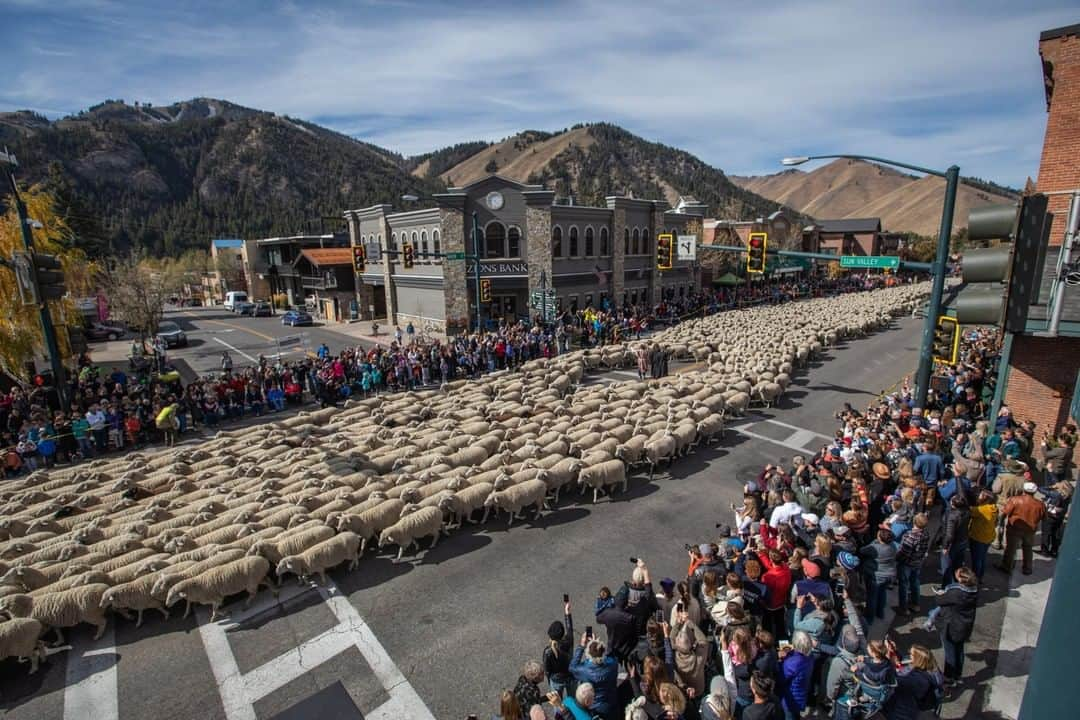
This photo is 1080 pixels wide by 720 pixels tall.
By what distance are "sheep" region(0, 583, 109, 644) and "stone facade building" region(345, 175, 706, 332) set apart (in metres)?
24.3

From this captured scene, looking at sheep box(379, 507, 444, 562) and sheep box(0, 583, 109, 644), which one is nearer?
sheep box(0, 583, 109, 644)

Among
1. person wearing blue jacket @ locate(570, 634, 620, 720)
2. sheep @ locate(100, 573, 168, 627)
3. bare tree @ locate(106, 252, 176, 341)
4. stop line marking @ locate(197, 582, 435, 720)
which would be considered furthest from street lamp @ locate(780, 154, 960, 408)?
bare tree @ locate(106, 252, 176, 341)

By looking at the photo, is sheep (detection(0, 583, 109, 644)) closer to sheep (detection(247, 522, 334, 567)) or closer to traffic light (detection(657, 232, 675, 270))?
sheep (detection(247, 522, 334, 567))

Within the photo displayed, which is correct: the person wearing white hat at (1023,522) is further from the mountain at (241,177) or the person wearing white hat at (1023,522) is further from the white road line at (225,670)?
the mountain at (241,177)

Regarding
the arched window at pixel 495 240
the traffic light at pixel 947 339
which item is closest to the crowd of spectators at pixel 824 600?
the traffic light at pixel 947 339

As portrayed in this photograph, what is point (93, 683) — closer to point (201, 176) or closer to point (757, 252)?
point (757, 252)

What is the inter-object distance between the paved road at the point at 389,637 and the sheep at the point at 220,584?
370 millimetres

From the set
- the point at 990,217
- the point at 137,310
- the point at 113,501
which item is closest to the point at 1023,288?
the point at 990,217

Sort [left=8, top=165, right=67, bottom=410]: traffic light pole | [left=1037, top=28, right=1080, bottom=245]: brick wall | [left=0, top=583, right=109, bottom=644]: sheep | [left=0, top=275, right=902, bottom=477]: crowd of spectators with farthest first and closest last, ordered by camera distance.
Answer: [left=0, top=275, right=902, bottom=477]: crowd of spectators < [left=8, top=165, right=67, bottom=410]: traffic light pole < [left=1037, top=28, right=1080, bottom=245]: brick wall < [left=0, top=583, right=109, bottom=644]: sheep

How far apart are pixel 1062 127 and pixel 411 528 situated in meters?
17.6

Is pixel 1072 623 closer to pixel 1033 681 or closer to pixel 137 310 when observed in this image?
pixel 1033 681

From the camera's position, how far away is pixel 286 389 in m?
20.9

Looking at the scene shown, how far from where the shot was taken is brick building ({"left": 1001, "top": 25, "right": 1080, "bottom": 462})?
12711 mm

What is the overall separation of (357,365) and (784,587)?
1873 centimetres
